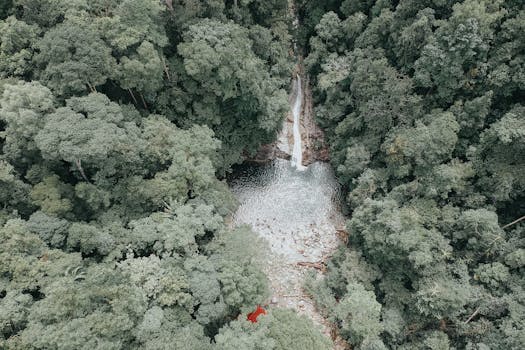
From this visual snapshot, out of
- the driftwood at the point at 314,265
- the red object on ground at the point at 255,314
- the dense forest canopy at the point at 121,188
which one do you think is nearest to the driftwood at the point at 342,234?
the driftwood at the point at 314,265

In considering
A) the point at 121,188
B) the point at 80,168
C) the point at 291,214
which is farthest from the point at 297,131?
the point at 80,168

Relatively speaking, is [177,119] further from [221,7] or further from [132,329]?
[132,329]

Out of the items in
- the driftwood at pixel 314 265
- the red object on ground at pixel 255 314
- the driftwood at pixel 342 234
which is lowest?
the driftwood at pixel 314 265

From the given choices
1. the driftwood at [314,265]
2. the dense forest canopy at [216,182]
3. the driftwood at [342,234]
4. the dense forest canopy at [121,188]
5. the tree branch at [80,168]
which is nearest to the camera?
the dense forest canopy at [121,188]

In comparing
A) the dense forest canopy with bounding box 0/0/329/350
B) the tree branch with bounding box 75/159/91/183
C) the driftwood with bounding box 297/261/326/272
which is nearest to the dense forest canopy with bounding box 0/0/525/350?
the dense forest canopy with bounding box 0/0/329/350

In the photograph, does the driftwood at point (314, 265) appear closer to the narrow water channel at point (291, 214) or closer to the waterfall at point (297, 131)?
the narrow water channel at point (291, 214)

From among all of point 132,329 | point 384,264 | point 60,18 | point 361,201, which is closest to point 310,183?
point 361,201
